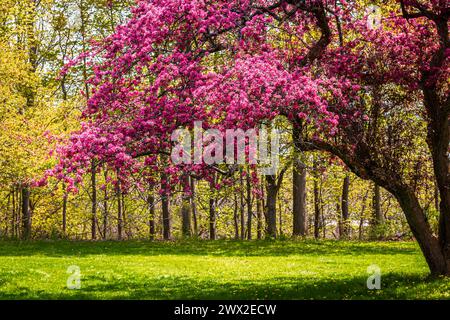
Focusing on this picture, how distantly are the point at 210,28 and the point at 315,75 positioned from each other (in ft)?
8.58

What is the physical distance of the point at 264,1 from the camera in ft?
44.5

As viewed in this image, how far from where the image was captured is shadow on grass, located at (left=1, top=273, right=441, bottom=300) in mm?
12438

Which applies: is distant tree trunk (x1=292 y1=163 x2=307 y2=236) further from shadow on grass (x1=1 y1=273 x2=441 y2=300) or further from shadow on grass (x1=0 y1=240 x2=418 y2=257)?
shadow on grass (x1=1 y1=273 x2=441 y2=300)

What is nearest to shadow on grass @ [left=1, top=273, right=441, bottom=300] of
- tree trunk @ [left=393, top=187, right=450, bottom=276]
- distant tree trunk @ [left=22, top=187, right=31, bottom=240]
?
tree trunk @ [left=393, top=187, right=450, bottom=276]

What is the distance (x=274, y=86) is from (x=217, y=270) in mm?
7734

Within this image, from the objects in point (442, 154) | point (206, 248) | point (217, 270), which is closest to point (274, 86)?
point (442, 154)

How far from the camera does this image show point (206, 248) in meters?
24.7

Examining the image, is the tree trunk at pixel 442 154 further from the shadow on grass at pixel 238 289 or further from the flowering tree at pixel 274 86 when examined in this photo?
the shadow on grass at pixel 238 289

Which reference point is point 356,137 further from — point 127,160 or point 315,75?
point 127,160

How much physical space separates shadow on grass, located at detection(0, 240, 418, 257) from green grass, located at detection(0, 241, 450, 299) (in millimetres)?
39

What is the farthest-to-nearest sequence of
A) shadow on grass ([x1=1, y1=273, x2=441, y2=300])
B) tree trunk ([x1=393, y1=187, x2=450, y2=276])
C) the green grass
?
1. tree trunk ([x1=393, y1=187, x2=450, y2=276])
2. the green grass
3. shadow on grass ([x1=1, y1=273, x2=441, y2=300])

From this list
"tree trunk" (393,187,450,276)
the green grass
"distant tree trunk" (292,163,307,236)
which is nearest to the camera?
the green grass

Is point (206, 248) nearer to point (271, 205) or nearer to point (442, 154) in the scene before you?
point (271, 205)
